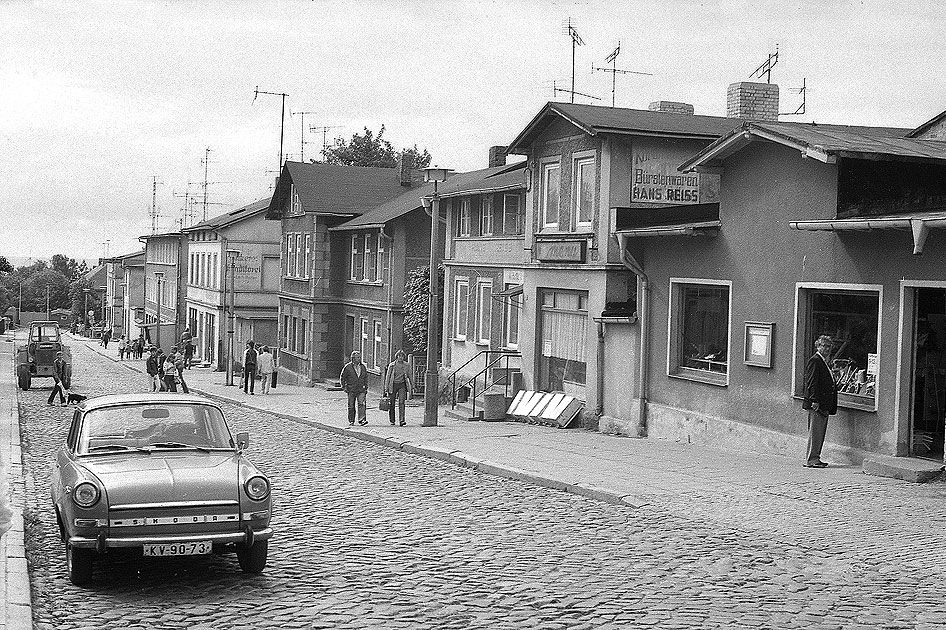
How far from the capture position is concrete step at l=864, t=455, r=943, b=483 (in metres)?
14.8

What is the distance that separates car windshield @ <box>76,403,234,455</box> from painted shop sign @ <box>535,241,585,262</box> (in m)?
14.2

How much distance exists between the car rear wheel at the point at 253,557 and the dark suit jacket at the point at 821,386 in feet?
30.0

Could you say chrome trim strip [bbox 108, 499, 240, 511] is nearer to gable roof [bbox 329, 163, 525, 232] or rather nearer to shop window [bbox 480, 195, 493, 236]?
gable roof [bbox 329, 163, 525, 232]

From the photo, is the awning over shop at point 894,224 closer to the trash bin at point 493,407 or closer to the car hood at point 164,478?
the car hood at point 164,478

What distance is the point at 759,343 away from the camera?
18.9 meters

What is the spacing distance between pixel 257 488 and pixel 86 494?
139cm

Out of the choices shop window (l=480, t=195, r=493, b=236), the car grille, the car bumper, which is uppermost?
shop window (l=480, t=195, r=493, b=236)

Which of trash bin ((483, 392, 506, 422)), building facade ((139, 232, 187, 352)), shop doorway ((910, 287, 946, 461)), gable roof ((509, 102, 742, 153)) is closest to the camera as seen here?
shop doorway ((910, 287, 946, 461))

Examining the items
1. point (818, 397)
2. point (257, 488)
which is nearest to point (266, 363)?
point (818, 397)

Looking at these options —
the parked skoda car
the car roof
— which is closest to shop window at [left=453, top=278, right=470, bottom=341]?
the car roof

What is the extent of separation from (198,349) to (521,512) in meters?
60.9

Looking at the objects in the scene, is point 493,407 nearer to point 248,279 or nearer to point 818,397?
point 818,397

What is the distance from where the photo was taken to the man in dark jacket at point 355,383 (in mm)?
26219

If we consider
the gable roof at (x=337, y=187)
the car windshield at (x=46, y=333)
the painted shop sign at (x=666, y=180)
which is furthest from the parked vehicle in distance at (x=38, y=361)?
the painted shop sign at (x=666, y=180)
